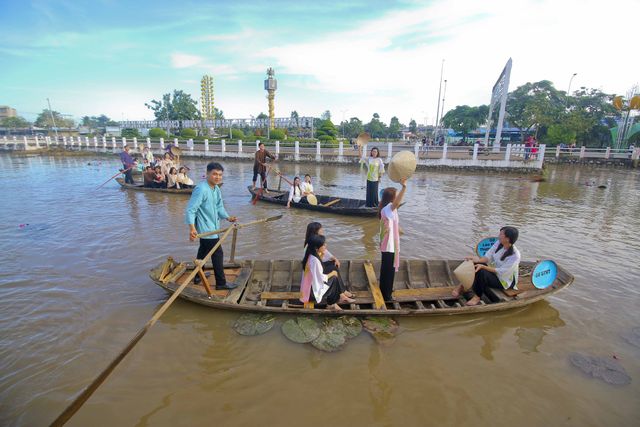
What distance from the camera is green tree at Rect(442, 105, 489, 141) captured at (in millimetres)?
41969

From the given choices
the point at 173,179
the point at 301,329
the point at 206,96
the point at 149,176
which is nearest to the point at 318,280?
the point at 301,329

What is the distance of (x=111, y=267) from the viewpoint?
7.05 m

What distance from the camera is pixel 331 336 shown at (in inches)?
186

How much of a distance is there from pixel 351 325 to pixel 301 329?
0.74 metres

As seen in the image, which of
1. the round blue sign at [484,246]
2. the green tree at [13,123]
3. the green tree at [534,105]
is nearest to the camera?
the round blue sign at [484,246]

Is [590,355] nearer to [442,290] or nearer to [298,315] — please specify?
[442,290]

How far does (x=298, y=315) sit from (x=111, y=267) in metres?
4.60

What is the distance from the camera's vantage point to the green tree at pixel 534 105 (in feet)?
105

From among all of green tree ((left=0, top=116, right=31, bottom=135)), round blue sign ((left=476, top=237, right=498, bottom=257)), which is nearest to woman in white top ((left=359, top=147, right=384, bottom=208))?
round blue sign ((left=476, top=237, right=498, bottom=257))

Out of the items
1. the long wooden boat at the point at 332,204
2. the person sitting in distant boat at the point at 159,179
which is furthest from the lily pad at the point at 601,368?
the person sitting in distant boat at the point at 159,179

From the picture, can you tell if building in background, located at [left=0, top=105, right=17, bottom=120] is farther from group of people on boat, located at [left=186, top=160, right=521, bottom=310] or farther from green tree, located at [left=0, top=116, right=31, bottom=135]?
group of people on boat, located at [left=186, top=160, right=521, bottom=310]

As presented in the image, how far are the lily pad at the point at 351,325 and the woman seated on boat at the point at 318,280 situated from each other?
0.79ft

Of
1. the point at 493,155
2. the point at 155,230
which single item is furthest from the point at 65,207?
the point at 493,155

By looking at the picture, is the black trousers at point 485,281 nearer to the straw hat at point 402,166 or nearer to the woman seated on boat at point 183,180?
the straw hat at point 402,166
